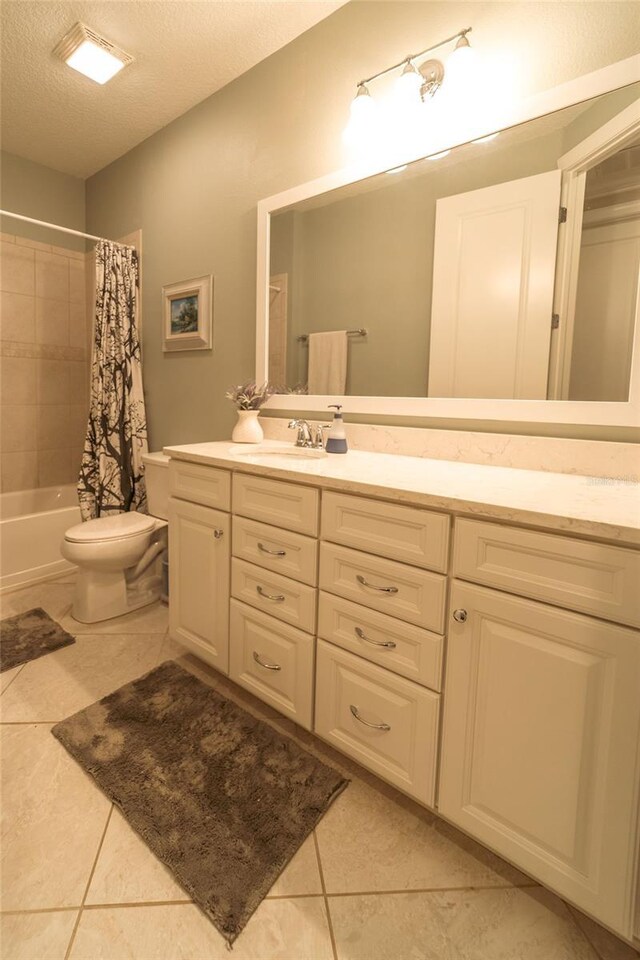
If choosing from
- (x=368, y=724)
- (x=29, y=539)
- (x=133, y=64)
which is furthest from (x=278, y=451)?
(x=133, y=64)

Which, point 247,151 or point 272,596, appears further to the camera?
point 247,151

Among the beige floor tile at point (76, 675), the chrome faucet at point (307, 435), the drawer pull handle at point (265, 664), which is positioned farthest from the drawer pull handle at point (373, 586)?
the beige floor tile at point (76, 675)

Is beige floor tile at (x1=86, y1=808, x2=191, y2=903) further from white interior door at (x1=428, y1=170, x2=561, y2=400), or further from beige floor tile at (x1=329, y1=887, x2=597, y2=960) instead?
white interior door at (x1=428, y1=170, x2=561, y2=400)

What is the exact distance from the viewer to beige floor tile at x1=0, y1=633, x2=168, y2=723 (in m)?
1.57

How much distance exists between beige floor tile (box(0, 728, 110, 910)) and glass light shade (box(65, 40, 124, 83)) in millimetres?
2686

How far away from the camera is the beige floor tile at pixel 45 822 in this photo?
3.31 ft

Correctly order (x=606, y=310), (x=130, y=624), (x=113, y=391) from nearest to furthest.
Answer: (x=606, y=310) < (x=130, y=624) < (x=113, y=391)

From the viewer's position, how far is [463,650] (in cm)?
98

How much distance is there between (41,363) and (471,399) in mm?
2847

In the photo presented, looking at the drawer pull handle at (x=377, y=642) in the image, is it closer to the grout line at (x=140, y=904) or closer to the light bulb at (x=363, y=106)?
the grout line at (x=140, y=904)

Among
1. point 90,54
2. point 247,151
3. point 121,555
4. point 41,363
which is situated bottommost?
point 121,555

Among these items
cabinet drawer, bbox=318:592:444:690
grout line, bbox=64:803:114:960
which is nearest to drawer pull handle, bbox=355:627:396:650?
cabinet drawer, bbox=318:592:444:690

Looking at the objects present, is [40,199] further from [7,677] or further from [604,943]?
[604,943]

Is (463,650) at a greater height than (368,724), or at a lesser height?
greater
